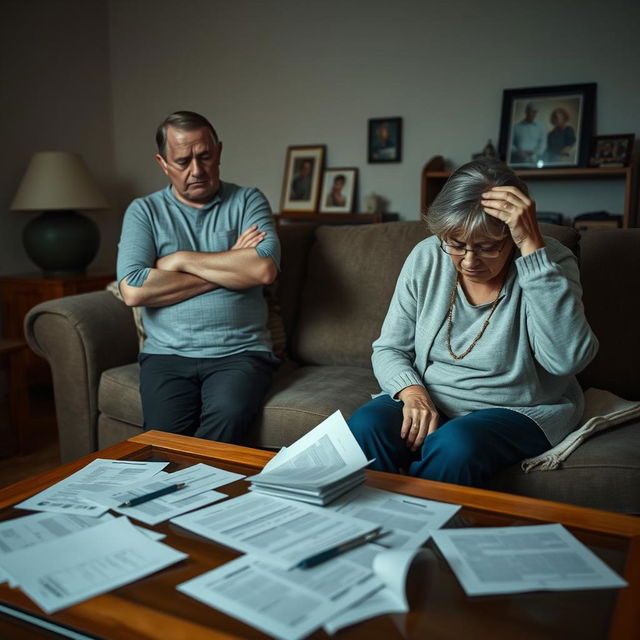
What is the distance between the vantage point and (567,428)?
1500 millimetres

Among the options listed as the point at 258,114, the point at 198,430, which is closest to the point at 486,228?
the point at 198,430

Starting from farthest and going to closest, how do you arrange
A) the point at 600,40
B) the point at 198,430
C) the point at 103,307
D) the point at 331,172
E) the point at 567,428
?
the point at 331,172, the point at 600,40, the point at 103,307, the point at 198,430, the point at 567,428

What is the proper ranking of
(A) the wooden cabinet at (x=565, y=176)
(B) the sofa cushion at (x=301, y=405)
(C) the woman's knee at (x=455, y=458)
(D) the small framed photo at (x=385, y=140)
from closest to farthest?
(C) the woman's knee at (x=455, y=458) → (B) the sofa cushion at (x=301, y=405) → (A) the wooden cabinet at (x=565, y=176) → (D) the small framed photo at (x=385, y=140)

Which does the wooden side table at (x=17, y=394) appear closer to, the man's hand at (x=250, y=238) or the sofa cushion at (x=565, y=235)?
the man's hand at (x=250, y=238)

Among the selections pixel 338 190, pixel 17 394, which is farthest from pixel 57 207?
pixel 338 190

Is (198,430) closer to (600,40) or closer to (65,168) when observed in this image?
(65,168)

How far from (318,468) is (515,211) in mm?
637

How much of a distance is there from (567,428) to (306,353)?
961 millimetres

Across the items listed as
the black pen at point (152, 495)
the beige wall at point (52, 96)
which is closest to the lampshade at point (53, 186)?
the beige wall at point (52, 96)

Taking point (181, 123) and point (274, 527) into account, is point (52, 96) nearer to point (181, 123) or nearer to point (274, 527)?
point (181, 123)

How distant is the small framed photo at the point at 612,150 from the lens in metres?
3.00

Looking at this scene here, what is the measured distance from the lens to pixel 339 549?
0.92 metres

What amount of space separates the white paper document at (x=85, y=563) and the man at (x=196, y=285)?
784 mm

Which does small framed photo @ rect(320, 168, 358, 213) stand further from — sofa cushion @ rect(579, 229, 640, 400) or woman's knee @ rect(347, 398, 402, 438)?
woman's knee @ rect(347, 398, 402, 438)
